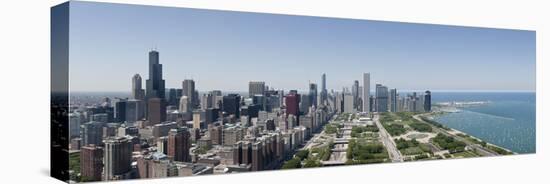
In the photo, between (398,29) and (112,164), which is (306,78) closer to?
(398,29)

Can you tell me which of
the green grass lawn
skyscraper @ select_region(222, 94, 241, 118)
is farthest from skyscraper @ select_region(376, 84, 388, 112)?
skyscraper @ select_region(222, 94, 241, 118)

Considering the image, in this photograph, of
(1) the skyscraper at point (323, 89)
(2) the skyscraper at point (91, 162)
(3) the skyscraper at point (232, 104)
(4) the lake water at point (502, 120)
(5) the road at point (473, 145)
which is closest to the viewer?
(2) the skyscraper at point (91, 162)

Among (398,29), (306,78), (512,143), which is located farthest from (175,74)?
(512,143)

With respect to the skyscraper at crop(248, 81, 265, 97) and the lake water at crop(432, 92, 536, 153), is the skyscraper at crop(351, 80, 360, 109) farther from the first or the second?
the lake water at crop(432, 92, 536, 153)

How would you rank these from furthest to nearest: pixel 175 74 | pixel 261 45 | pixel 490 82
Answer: pixel 490 82 → pixel 261 45 → pixel 175 74

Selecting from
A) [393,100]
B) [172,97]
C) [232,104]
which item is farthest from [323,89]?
[172,97]

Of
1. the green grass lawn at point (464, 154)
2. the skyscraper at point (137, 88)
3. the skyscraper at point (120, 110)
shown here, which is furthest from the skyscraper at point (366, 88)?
the skyscraper at point (120, 110)

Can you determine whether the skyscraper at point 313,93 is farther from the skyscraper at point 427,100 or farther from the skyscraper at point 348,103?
the skyscraper at point 427,100
